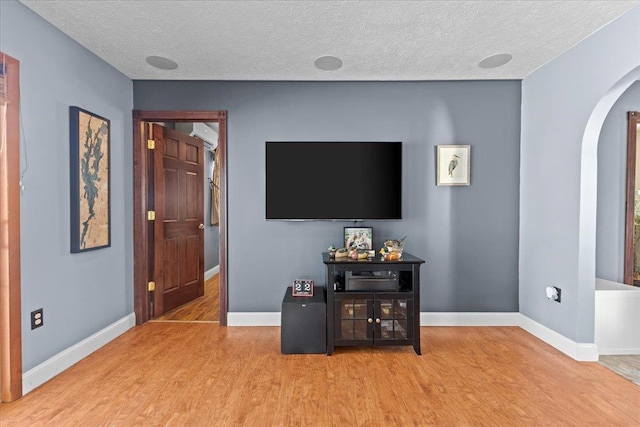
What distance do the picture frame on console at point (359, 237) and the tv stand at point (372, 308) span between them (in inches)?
20.5

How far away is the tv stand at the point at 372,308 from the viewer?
2.87 m

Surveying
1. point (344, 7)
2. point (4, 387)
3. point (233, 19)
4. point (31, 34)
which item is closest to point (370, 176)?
point (344, 7)

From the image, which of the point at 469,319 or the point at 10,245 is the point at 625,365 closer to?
the point at 469,319

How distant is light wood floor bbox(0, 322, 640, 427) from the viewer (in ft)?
6.61

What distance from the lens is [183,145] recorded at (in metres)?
4.24

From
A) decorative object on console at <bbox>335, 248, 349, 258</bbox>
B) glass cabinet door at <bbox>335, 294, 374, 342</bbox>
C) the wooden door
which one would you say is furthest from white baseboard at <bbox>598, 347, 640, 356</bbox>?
the wooden door

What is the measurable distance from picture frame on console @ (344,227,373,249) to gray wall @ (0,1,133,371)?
2.15 metres

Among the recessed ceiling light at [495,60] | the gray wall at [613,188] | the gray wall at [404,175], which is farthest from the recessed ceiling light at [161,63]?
the gray wall at [613,188]

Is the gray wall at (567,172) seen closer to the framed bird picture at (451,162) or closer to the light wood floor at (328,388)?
the light wood floor at (328,388)

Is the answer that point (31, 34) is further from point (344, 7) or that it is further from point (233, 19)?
point (344, 7)

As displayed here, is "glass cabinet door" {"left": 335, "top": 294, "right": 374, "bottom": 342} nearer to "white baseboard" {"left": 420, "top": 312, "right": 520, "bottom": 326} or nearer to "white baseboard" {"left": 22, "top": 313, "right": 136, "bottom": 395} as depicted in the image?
"white baseboard" {"left": 420, "top": 312, "right": 520, "bottom": 326}

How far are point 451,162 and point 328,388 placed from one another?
2350 millimetres

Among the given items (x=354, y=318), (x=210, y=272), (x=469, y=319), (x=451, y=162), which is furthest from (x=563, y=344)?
(x=210, y=272)

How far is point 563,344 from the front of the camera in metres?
2.90
